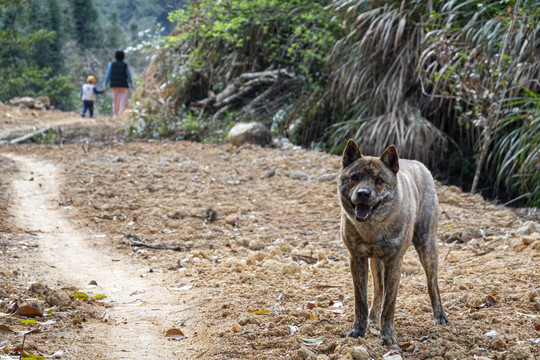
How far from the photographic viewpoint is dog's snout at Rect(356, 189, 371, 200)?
333 cm

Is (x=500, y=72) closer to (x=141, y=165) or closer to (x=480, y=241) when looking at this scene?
(x=480, y=241)

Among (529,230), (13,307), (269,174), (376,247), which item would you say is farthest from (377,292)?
(269,174)

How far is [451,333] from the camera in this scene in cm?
371

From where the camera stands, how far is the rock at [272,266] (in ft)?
17.8

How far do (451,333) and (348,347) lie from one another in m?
0.74

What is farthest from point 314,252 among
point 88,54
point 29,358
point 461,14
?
point 88,54

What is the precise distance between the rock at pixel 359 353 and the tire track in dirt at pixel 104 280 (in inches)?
41.8

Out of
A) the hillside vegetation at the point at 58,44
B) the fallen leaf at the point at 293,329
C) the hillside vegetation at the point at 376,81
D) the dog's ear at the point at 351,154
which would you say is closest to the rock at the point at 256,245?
the fallen leaf at the point at 293,329

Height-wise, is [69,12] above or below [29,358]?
above

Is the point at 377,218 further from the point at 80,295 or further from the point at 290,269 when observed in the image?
the point at 80,295

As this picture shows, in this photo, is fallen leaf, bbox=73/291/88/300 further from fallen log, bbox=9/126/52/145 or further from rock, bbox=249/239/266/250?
fallen log, bbox=9/126/52/145

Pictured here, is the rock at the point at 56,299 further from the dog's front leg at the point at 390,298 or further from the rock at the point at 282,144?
the rock at the point at 282,144

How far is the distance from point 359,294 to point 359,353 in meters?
0.49

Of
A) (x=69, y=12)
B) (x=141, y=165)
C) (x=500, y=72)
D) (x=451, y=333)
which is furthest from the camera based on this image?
(x=69, y=12)
